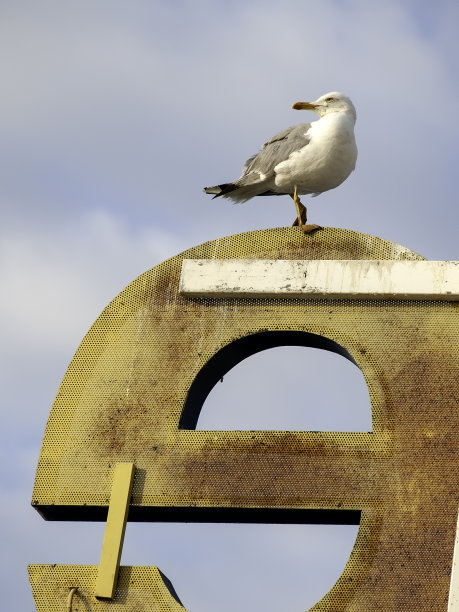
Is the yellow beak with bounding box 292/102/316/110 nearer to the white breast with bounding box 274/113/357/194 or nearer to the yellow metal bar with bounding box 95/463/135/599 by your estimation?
the white breast with bounding box 274/113/357/194

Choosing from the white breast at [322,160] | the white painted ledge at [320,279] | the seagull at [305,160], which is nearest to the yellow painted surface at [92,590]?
the white painted ledge at [320,279]

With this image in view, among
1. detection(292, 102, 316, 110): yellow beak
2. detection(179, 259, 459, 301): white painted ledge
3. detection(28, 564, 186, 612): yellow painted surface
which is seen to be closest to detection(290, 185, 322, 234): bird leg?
detection(179, 259, 459, 301): white painted ledge

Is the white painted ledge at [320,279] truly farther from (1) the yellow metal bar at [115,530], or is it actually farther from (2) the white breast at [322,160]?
(1) the yellow metal bar at [115,530]

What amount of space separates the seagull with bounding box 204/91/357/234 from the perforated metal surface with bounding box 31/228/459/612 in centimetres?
→ 71

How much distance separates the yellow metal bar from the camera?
11.6 metres

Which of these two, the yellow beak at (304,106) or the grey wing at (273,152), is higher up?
the yellow beak at (304,106)

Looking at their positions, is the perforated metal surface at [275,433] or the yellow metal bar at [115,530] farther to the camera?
the yellow metal bar at [115,530]

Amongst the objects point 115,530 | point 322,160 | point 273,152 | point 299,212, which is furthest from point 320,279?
point 115,530

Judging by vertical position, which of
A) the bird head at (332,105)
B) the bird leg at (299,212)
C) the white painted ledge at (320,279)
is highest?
the bird head at (332,105)

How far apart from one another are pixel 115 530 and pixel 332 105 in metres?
4.55

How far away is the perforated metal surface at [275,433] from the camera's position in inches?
451

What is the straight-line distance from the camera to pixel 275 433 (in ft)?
39.4

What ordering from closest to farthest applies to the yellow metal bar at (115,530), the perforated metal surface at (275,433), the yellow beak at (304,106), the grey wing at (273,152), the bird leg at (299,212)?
the perforated metal surface at (275,433) < the yellow metal bar at (115,530) < the bird leg at (299,212) < the grey wing at (273,152) < the yellow beak at (304,106)

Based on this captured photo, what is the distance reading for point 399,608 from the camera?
11133mm
